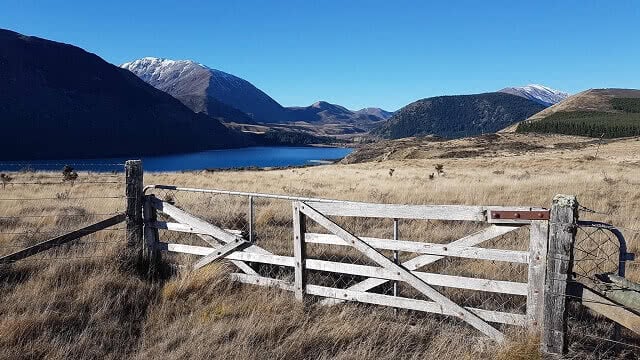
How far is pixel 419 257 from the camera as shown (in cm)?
546

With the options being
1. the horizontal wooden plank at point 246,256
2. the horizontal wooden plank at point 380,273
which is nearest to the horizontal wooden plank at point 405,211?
the horizontal wooden plank at point 380,273

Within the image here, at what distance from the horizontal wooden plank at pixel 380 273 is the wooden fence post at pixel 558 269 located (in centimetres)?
38

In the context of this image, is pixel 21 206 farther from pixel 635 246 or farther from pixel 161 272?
pixel 635 246

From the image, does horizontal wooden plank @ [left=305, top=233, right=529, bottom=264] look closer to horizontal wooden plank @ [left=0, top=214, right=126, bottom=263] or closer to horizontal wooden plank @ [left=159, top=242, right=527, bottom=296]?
horizontal wooden plank @ [left=159, top=242, right=527, bottom=296]

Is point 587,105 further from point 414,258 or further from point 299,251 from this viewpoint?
point 299,251


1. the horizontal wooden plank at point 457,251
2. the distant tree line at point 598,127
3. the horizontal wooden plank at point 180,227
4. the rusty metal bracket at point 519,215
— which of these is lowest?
the horizontal wooden plank at point 180,227

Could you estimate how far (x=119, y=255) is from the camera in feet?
22.8

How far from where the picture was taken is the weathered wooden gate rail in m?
4.43

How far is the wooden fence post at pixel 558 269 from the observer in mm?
4105

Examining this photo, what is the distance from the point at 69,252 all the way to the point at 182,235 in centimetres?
229

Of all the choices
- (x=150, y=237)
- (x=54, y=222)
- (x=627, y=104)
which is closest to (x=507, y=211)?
(x=150, y=237)

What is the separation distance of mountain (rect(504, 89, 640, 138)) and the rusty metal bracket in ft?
328

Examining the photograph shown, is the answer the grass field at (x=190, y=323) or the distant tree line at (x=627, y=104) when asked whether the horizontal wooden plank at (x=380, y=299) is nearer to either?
the grass field at (x=190, y=323)

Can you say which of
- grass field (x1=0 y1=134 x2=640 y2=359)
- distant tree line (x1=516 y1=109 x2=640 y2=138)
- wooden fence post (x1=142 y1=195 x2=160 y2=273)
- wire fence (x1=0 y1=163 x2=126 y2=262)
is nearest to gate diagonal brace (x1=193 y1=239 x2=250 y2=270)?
grass field (x1=0 y1=134 x2=640 y2=359)
